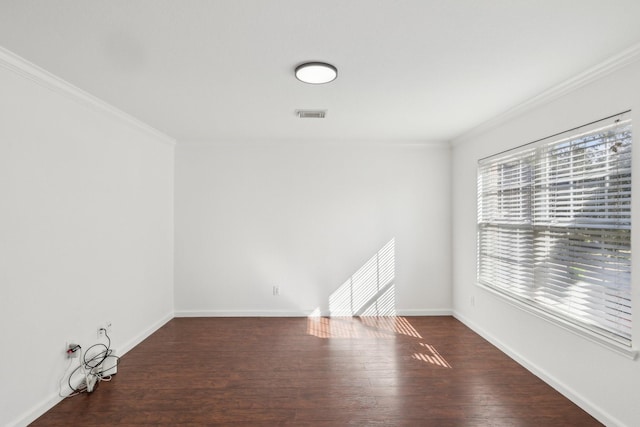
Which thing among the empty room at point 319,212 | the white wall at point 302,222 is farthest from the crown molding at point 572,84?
the white wall at point 302,222

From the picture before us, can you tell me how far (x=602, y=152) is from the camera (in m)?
2.22

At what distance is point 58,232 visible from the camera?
243 centimetres

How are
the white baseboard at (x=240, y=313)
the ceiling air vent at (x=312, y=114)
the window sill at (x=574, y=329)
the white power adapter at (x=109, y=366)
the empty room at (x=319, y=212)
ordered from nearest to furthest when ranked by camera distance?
the empty room at (x=319, y=212) < the window sill at (x=574, y=329) < the white power adapter at (x=109, y=366) < the ceiling air vent at (x=312, y=114) < the white baseboard at (x=240, y=313)

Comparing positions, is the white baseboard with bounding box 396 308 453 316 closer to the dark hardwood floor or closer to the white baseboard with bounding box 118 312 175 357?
the dark hardwood floor

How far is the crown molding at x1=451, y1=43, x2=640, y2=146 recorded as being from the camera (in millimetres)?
1979

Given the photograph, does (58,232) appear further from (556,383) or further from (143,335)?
(556,383)

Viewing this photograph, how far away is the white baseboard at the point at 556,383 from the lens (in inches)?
84.7

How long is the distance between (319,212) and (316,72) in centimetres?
250

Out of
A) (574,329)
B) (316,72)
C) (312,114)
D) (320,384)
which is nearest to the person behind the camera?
(316,72)

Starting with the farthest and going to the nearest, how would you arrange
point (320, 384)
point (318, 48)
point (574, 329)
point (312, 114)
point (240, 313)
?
1. point (240, 313)
2. point (312, 114)
3. point (320, 384)
4. point (574, 329)
5. point (318, 48)

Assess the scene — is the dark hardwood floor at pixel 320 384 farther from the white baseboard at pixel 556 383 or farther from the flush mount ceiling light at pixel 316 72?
the flush mount ceiling light at pixel 316 72

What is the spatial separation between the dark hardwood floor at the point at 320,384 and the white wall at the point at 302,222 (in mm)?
715

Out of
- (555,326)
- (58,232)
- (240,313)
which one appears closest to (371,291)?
(240,313)

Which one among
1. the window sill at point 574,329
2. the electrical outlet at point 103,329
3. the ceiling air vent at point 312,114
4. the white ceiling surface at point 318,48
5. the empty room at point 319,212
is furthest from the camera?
the ceiling air vent at point 312,114
